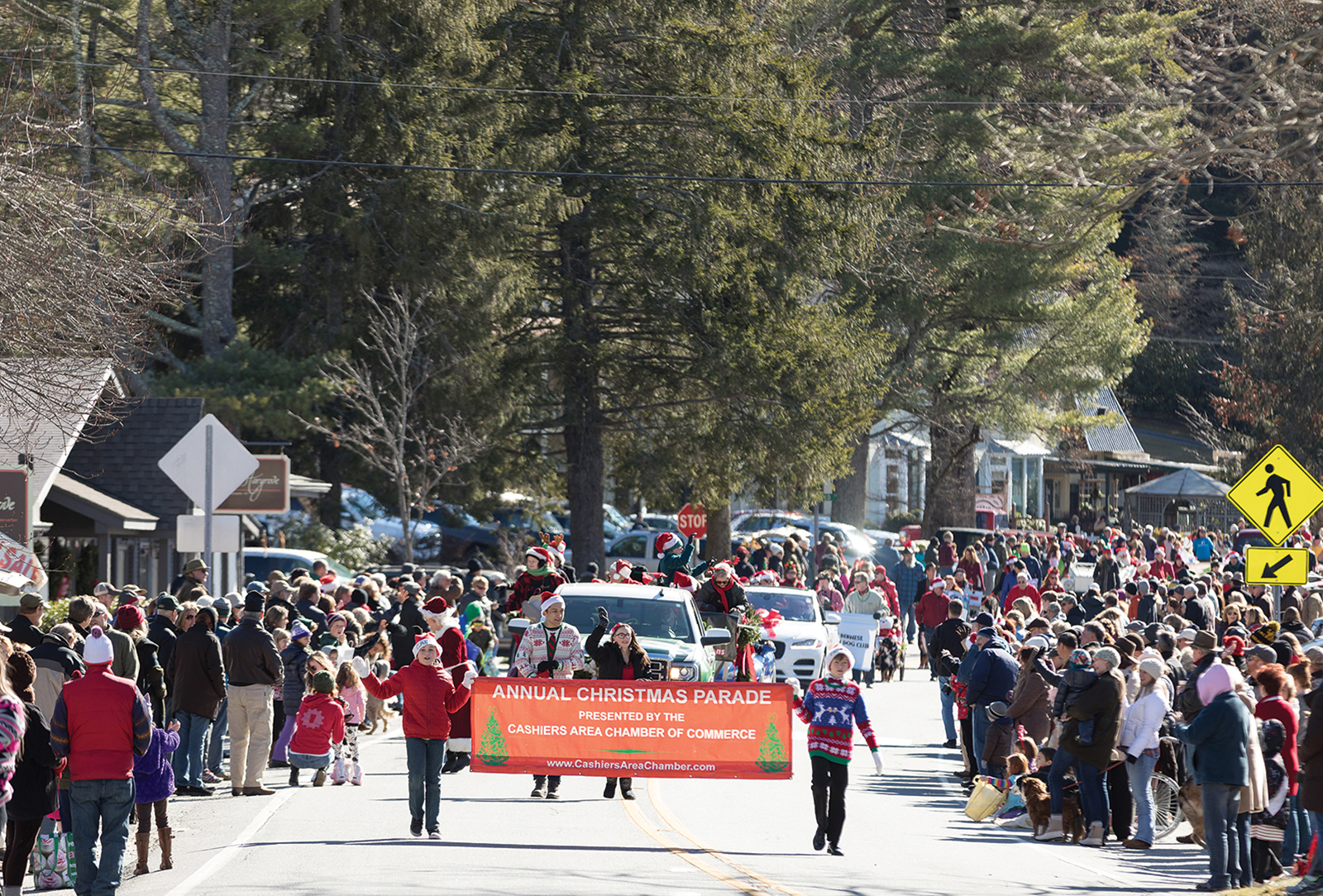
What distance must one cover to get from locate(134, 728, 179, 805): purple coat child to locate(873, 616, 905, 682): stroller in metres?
16.9

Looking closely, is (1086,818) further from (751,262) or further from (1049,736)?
(751,262)

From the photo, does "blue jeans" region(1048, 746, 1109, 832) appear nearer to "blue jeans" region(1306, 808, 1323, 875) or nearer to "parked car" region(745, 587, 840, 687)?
"blue jeans" region(1306, 808, 1323, 875)

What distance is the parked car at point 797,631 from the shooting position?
24.6 metres

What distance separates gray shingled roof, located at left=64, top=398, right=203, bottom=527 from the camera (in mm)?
27812

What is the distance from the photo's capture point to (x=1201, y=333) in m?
84.8

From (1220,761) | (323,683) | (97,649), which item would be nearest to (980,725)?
(1220,761)

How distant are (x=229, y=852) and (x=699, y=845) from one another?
3.68 meters

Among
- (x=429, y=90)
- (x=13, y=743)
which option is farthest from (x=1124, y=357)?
(x=13, y=743)

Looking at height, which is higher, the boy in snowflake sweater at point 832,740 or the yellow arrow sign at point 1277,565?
the yellow arrow sign at point 1277,565

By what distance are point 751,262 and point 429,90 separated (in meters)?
8.01

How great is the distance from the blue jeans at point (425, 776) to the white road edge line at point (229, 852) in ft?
4.37

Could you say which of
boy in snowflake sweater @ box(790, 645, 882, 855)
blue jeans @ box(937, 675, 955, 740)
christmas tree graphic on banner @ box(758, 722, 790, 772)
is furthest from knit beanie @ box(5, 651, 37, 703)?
blue jeans @ box(937, 675, 955, 740)

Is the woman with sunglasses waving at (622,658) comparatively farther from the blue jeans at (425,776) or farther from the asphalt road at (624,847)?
the blue jeans at (425,776)

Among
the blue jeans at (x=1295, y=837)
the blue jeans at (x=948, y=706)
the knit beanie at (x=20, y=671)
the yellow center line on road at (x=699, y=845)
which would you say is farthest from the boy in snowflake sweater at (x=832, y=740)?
the blue jeans at (x=948, y=706)
